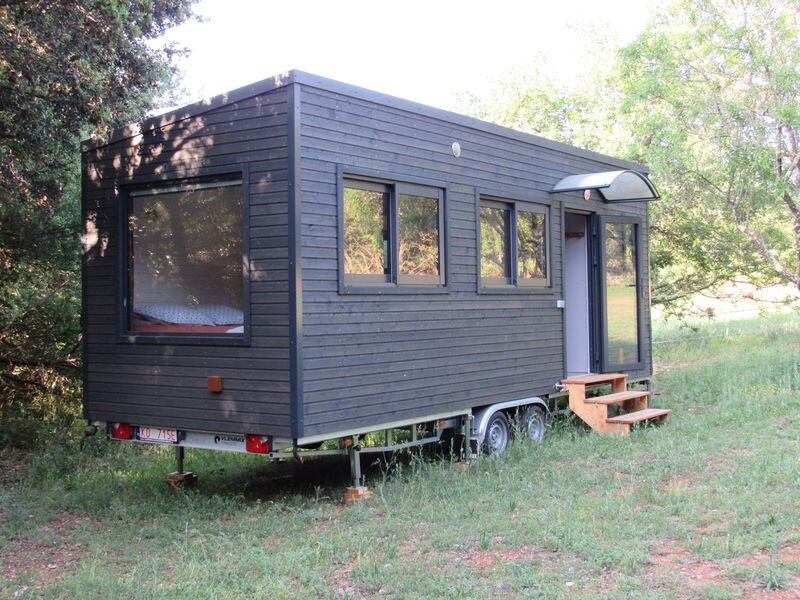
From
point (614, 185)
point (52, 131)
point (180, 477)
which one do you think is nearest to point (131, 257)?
point (180, 477)

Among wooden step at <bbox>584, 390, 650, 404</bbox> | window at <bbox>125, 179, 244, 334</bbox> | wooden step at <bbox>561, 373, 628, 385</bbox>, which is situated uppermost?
window at <bbox>125, 179, 244, 334</bbox>

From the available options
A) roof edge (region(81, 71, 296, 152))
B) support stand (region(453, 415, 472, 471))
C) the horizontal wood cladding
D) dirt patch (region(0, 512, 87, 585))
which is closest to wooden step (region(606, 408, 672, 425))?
the horizontal wood cladding

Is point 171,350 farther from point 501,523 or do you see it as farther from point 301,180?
point 501,523

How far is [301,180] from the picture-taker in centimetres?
650

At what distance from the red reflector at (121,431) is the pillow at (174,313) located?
1.01 meters

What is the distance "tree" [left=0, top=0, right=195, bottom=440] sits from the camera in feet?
26.7

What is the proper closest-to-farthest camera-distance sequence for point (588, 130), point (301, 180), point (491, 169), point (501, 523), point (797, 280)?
point (501, 523) → point (301, 180) → point (491, 169) → point (797, 280) → point (588, 130)

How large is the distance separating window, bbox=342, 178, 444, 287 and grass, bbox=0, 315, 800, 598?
177 centimetres

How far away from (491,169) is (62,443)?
19.6 ft

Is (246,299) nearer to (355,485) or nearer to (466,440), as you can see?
(355,485)

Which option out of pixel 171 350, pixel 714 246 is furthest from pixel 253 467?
pixel 714 246

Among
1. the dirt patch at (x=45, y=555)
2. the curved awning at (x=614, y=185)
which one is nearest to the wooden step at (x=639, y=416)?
the curved awning at (x=614, y=185)

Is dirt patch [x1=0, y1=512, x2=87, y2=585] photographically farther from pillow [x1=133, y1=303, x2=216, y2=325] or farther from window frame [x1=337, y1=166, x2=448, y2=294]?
window frame [x1=337, y1=166, x2=448, y2=294]

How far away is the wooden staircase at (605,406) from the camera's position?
30.5 feet
